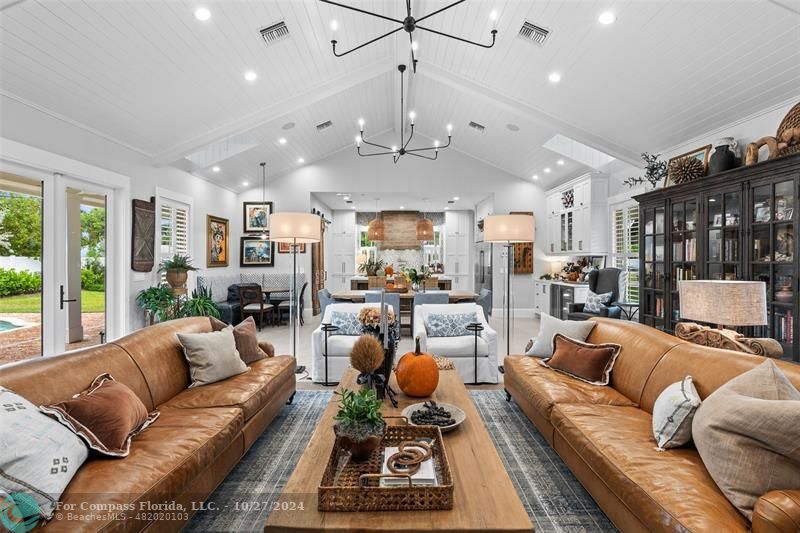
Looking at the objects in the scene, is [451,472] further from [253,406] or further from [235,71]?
[235,71]

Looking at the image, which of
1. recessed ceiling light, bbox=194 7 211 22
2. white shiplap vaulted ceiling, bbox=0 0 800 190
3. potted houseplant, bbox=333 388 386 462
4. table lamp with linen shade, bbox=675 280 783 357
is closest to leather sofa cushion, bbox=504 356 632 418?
table lamp with linen shade, bbox=675 280 783 357

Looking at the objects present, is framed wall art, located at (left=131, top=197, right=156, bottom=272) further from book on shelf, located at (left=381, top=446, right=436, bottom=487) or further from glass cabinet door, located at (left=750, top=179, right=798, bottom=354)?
glass cabinet door, located at (left=750, top=179, right=798, bottom=354)

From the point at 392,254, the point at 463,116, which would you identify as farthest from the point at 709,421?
the point at 392,254

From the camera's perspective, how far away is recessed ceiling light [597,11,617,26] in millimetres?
3558

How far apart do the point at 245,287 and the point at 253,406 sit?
508 centimetres

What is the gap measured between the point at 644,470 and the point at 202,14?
4523 mm

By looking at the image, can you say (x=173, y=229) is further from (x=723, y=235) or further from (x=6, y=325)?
(x=723, y=235)

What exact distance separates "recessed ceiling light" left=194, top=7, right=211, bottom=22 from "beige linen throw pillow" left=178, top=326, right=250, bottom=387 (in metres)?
2.78

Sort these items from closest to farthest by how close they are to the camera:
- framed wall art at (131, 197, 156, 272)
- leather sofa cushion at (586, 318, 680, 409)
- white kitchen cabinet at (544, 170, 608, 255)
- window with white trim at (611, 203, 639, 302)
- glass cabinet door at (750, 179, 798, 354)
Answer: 1. leather sofa cushion at (586, 318, 680, 409)
2. glass cabinet door at (750, 179, 798, 354)
3. framed wall art at (131, 197, 156, 272)
4. window with white trim at (611, 203, 639, 302)
5. white kitchen cabinet at (544, 170, 608, 255)

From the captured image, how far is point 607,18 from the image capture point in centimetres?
361

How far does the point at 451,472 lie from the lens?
1.57 meters

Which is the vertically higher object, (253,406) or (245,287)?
(245,287)

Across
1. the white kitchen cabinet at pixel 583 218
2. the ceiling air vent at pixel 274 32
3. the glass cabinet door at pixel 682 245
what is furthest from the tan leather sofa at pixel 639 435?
the white kitchen cabinet at pixel 583 218

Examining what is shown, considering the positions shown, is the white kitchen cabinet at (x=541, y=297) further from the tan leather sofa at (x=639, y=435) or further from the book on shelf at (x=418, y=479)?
the book on shelf at (x=418, y=479)
